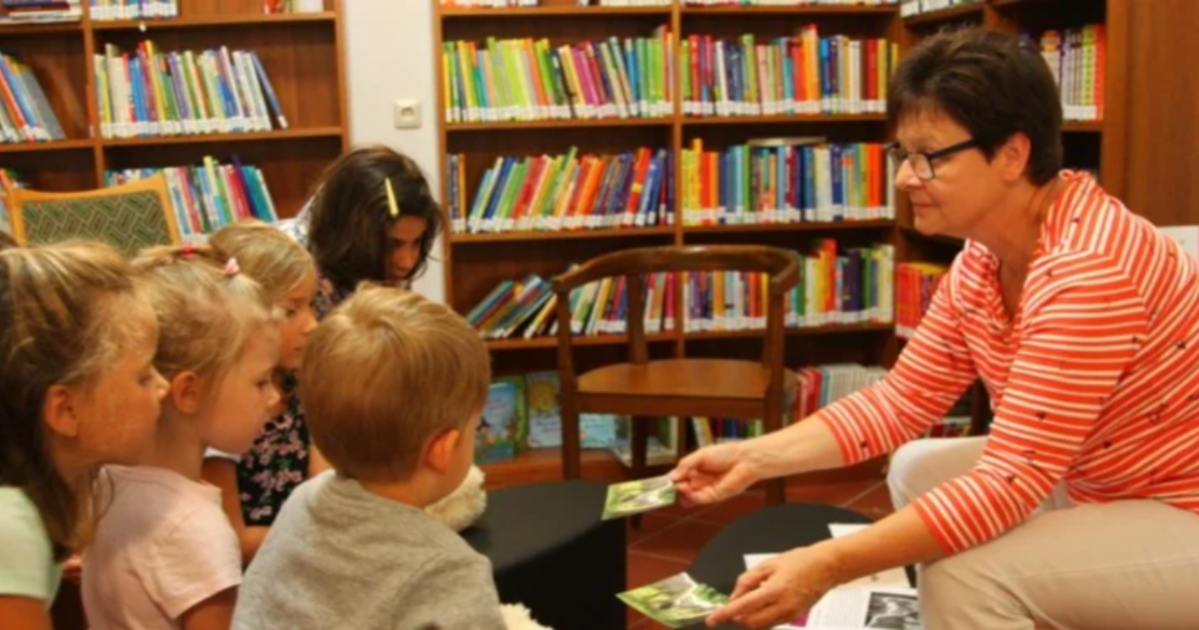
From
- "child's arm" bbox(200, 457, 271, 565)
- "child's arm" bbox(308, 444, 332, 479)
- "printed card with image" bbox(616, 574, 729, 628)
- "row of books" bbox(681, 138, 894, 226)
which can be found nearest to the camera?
"printed card with image" bbox(616, 574, 729, 628)

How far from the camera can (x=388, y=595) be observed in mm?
1142

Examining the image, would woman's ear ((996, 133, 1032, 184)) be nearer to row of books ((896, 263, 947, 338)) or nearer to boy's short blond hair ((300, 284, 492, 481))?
boy's short blond hair ((300, 284, 492, 481))

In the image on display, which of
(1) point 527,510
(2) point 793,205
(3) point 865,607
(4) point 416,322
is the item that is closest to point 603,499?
(1) point 527,510

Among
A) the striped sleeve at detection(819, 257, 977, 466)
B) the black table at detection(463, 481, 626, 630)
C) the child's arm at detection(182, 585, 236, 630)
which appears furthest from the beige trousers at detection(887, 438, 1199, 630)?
the child's arm at detection(182, 585, 236, 630)

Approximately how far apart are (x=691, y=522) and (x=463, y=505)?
1.70 m

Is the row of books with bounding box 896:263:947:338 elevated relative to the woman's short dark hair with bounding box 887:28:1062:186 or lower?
lower

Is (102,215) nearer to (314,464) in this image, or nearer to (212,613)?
(314,464)

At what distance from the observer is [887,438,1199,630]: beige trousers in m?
1.55

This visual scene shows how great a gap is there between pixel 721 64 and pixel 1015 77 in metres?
2.33

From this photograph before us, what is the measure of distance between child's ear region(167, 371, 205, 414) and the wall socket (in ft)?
7.86

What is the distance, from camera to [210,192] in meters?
3.80

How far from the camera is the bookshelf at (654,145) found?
389 cm

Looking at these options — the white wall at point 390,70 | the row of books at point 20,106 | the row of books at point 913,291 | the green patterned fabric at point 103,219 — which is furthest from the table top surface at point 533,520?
the row of books at point 20,106

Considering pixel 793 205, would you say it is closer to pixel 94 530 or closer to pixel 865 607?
pixel 865 607
